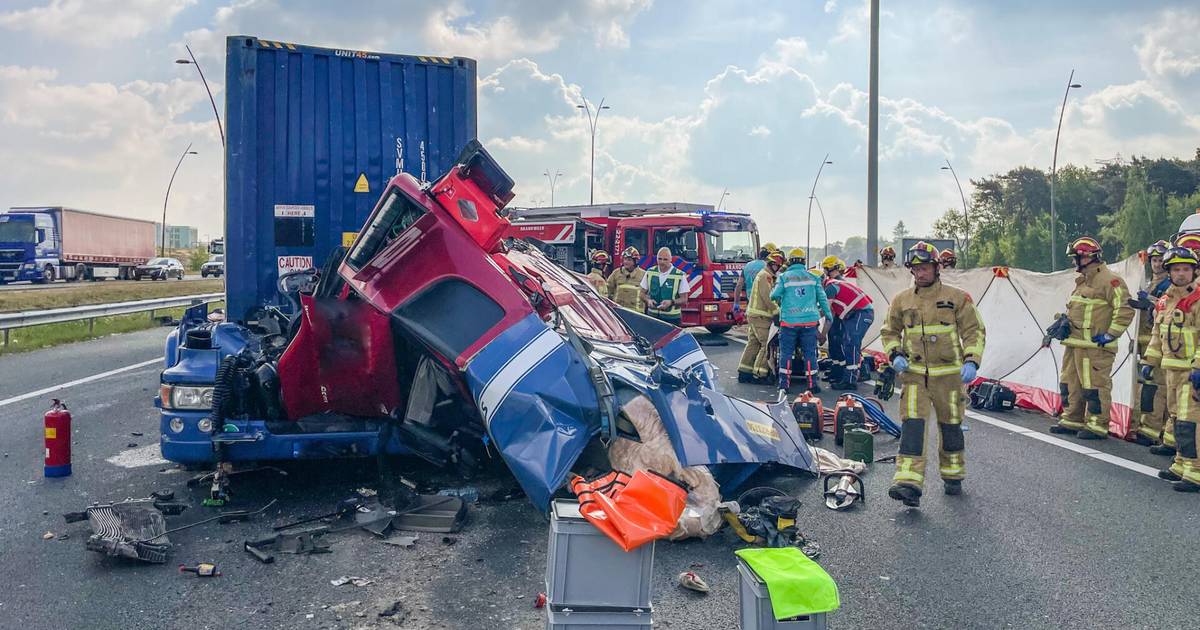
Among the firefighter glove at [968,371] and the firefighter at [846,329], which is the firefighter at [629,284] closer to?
the firefighter at [846,329]

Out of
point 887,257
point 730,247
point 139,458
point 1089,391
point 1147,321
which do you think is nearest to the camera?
point 139,458

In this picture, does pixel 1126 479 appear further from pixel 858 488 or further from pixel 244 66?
pixel 244 66

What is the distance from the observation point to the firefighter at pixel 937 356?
6.40 m

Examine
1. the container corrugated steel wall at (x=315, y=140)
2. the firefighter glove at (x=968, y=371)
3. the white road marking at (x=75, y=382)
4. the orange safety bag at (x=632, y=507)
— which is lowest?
the white road marking at (x=75, y=382)

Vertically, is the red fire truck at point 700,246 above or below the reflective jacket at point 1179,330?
above

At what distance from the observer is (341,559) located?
4801 mm

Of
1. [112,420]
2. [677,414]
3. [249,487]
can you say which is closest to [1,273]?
[112,420]

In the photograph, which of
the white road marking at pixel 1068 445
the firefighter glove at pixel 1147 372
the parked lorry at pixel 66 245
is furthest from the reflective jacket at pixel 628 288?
the parked lorry at pixel 66 245

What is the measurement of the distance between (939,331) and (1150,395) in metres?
3.21

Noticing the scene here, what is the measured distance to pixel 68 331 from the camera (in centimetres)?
1867

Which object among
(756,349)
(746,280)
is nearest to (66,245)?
(746,280)

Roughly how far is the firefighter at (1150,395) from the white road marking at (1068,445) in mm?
571

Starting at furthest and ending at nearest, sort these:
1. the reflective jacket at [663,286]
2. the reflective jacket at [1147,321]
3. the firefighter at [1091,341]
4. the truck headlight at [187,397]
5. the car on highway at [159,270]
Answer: the car on highway at [159,270] < the reflective jacket at [663,286] < the reflective jacket at [1147,321] < the firefighter at [1091,341] < the truck headlight at [187,397]

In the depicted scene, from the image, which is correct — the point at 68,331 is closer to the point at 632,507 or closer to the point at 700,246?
the point at 700,246
